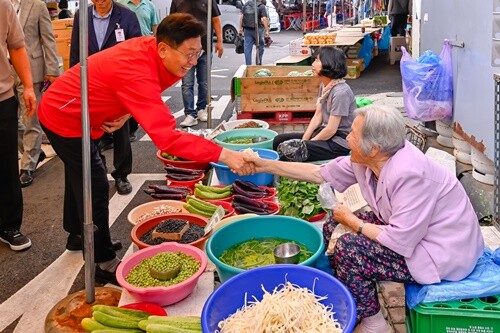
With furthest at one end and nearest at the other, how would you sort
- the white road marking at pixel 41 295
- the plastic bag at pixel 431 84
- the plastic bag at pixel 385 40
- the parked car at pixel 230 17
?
the parked car at pixel 230 17
the plastic bag at pixel 385 40
the plastic bag at pixel 431 84
the white road marking at pixel 41 295

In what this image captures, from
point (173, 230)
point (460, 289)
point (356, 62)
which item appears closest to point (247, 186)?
point (173, 230)

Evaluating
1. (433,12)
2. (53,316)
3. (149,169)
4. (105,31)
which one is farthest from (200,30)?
(433,12)

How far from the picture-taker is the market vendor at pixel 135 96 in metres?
3.15

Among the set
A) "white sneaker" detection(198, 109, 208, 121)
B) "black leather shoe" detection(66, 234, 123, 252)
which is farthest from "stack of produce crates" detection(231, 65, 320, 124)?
"black leather shoe" detection(66, 234, 123, 252)

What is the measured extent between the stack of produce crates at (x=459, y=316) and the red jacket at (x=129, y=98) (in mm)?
1537

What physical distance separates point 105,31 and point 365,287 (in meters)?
3.98

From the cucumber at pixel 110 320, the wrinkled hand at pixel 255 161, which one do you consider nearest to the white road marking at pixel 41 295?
the cucumber at pixel 110 320

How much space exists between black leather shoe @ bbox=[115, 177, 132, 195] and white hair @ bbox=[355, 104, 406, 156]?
380 centimetres

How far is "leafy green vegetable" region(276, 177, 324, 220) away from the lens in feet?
13.0

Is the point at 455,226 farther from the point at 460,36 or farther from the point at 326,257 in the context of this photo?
the point at 460,36

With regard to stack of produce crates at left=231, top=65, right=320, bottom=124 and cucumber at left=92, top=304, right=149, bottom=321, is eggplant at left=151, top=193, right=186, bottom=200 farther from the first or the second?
stack of produce crates at left=231, top=65, right=320, bottom=124

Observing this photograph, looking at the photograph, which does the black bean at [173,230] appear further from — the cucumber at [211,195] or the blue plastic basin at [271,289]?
the blue plastic basin at [271,289]

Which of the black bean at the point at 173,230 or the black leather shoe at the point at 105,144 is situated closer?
the black bean at the point at 173,230

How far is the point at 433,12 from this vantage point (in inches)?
304
